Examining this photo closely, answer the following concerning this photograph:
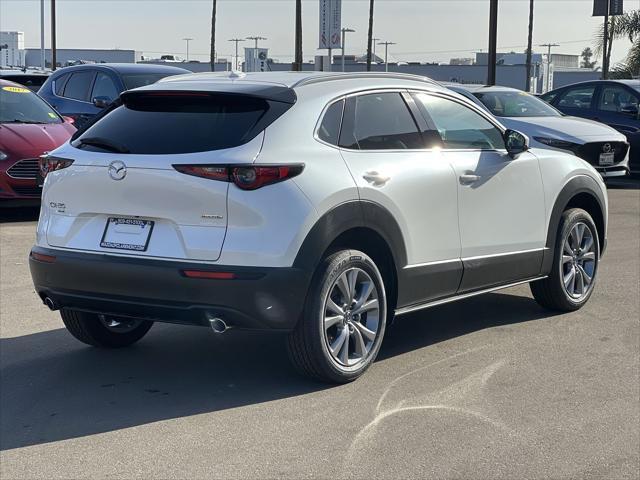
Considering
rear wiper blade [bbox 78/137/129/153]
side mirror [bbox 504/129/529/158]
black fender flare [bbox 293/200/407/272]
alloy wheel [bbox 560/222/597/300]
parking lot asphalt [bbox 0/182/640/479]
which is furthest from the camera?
alloy wheel [bbox 560/222/597/300]

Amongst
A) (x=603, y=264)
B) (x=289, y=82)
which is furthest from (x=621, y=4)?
(x=289, y=82)

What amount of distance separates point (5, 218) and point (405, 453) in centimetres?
914

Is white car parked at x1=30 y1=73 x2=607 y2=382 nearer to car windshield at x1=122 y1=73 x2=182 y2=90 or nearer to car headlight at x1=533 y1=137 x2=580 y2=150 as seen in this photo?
car headlight at x1=533 y1=137 x2=580 y2=150

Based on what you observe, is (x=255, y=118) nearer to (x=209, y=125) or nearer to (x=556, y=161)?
(x=209, y=125)

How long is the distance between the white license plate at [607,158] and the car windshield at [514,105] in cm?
126

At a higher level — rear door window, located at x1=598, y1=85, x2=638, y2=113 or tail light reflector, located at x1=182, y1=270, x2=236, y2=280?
rear door window, located at x1=598, y1=85, x2=638, y2=113

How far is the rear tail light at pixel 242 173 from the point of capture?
5.08 metres

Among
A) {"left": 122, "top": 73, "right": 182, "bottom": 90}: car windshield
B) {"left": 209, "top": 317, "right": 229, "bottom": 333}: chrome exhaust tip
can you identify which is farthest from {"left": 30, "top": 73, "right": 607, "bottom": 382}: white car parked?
{"left": 122, "top": 73, "right": 182, "bottom": 90}: car windshield

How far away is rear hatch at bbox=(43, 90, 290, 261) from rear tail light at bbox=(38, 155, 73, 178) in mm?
43

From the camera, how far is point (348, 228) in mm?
5461

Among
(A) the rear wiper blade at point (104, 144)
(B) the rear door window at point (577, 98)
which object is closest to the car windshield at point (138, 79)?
(B) the rear door window at point (577, 98)

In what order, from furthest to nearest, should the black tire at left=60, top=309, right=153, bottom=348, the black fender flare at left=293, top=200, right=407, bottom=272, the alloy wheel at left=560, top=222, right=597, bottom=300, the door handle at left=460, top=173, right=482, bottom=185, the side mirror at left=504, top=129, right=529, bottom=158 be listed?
the alloy wheel at left=560, top=222, right=597, bottom=300 < the side mirror at left=504, top=129, right=529, bottom=158 < the door handle at left=460, top=173, right=482, bottom=185 < the black tire at left=60, top=309, right=153, bottom=348 < the black fender flare at left=293, top=200, right=407, bottom=272

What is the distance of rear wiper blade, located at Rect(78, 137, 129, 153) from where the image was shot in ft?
17.9

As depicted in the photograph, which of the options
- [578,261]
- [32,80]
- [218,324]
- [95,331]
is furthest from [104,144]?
[32,80]
